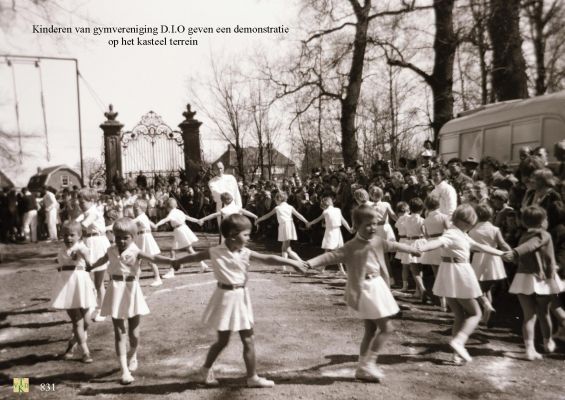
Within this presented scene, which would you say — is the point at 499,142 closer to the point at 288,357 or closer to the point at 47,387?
the point at 288,357

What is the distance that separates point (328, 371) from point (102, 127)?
22.0 m

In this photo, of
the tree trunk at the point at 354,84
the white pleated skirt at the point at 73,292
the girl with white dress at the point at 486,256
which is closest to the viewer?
the white pleated skirt at the point at 73,292

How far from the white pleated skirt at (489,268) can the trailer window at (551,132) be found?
517cm

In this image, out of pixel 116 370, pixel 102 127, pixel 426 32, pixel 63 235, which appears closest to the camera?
pixel 116 370

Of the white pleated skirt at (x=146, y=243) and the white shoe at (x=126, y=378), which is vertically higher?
the white pleated skirt at (x=146, y=243)

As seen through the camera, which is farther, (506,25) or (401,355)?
(506,25)

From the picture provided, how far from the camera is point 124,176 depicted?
2536 cm

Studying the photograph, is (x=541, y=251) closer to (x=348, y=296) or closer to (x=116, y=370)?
(x=348, y=296)

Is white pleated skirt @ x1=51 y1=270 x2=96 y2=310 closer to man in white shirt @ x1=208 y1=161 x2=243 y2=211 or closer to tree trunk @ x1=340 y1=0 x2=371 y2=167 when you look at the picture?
man in white shirt @ x1=208 y1=161 x2=243 y2=211

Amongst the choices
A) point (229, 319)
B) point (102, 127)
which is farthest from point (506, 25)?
point (102, 127)

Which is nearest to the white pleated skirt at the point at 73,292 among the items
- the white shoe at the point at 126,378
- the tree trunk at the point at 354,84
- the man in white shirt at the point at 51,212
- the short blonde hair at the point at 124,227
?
the short blonde hair at the point at 124,227

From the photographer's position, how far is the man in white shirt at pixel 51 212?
62.8 feet

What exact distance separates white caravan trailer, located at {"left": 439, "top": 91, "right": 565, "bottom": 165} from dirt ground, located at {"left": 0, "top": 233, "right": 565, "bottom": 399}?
4.93m

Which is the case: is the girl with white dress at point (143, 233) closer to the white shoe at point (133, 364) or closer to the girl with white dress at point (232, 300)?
the white shoe at point (133, 364)
